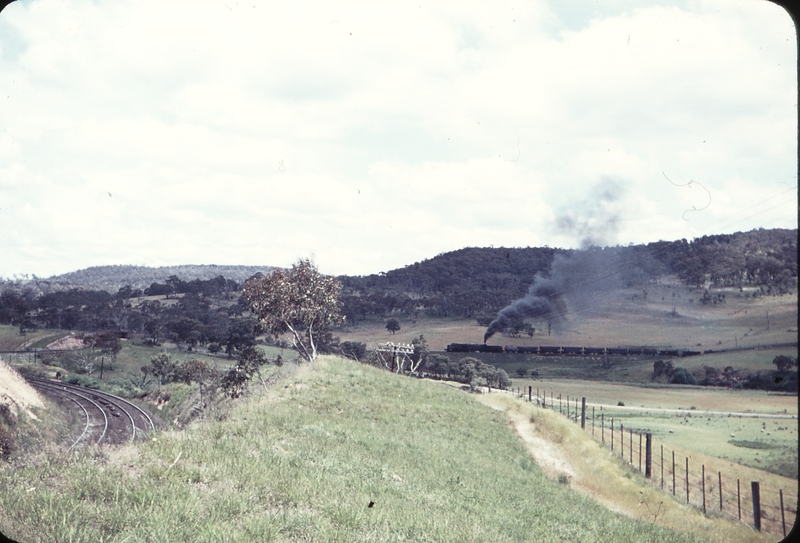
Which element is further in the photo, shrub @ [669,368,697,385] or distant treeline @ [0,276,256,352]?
shrub @ [669,368,697,385]

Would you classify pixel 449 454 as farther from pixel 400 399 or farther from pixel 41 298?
pixel 41 298

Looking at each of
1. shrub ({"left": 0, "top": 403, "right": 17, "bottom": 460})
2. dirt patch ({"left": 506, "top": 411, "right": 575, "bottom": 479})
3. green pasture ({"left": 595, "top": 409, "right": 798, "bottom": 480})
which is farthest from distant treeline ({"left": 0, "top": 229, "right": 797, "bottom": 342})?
dirt patch ({"left": 506, "top": 411, "right": 575, "bottom": 479})

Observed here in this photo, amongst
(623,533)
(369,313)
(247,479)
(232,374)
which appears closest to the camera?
(247,479)

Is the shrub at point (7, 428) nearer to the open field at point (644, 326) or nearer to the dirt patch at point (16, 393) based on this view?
the dirt patch at point (16, 393)

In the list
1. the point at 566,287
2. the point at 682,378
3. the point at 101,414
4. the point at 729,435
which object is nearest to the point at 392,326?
the point at 566,287

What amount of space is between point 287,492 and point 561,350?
8067cm

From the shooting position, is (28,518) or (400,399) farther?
(400,399)

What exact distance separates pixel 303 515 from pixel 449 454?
35.5 feet

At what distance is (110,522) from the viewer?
5883 millimetres

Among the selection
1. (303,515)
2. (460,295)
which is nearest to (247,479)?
(303,515)

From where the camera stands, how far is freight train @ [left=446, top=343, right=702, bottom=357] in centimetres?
7631

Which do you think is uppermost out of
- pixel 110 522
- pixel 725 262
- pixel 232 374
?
pixel 725 262

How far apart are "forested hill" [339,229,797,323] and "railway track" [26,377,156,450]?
50386mm

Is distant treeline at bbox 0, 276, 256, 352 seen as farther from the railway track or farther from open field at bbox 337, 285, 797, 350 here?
open field at bbox 337, 285, 797, 350
